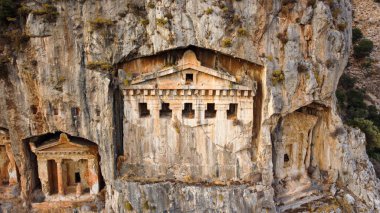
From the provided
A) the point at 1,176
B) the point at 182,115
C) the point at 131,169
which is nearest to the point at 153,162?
the point at 131,169

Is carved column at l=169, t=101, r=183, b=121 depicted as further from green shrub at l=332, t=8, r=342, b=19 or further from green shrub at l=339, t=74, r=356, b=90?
green shrub at l=339, t=74, r=356, b=90

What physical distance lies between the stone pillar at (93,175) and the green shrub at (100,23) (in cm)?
802

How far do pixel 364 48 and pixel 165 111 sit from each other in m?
25.6

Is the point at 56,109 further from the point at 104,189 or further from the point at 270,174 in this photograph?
the point at 270,174

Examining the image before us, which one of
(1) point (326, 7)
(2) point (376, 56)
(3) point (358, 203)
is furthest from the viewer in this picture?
(2) point (376, 56)

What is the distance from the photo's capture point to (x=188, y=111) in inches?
744

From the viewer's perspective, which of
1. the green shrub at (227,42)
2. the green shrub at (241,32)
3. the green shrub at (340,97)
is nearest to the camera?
the green shrub at (241,32)

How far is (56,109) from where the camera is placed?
60.0ft

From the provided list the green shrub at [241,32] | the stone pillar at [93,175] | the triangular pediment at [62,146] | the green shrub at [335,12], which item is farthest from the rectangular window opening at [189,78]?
the green shrub at [335,12]

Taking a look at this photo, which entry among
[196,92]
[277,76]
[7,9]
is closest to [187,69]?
[196,92]

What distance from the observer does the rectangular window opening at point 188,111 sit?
18459 millimetres

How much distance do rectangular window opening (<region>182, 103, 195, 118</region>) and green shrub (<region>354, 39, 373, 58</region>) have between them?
24.2 m

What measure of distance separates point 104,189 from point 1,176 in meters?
7.28

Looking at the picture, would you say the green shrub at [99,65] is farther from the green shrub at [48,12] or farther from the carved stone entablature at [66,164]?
the carved stone entablature at [66,164]
